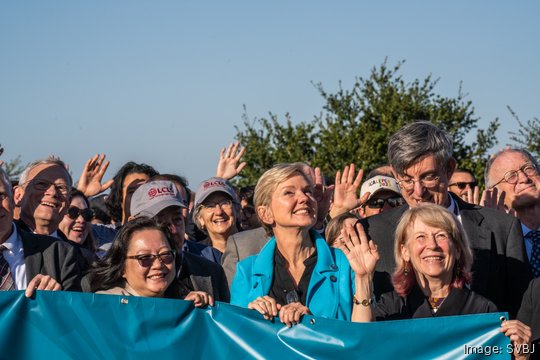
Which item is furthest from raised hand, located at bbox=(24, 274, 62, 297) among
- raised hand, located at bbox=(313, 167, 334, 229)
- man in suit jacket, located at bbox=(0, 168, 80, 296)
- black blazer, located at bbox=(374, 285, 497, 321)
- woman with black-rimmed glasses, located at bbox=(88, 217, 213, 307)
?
raised hand, located at bbox=(313, 167, 334, 229)

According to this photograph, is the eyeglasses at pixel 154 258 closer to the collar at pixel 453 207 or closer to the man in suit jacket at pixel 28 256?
the man in suit jacket at pixel 28 256

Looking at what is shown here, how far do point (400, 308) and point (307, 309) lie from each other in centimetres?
65

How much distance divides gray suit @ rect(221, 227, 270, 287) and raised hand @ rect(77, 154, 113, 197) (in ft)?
10.3

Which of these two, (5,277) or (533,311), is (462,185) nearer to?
(533,311)

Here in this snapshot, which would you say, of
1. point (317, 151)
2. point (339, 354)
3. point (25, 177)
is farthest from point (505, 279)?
point (317, 151)

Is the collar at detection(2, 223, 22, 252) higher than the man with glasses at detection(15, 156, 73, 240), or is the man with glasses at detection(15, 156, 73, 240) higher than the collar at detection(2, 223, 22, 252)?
the man with glasses at detection(15, 156, 73, 240)

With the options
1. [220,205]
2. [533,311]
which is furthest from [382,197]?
[533,311]

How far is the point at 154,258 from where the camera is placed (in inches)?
243

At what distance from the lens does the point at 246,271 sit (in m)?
6.45

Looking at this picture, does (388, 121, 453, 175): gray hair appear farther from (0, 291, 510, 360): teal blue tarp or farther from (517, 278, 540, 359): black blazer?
(0, 291, 510, 360): teal blue tarp

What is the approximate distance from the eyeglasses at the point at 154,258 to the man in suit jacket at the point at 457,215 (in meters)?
1.42

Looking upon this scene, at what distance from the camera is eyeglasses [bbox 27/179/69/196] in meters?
7.99

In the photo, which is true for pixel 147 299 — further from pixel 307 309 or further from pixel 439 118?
pixel 439 118

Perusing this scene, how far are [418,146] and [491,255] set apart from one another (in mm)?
875
